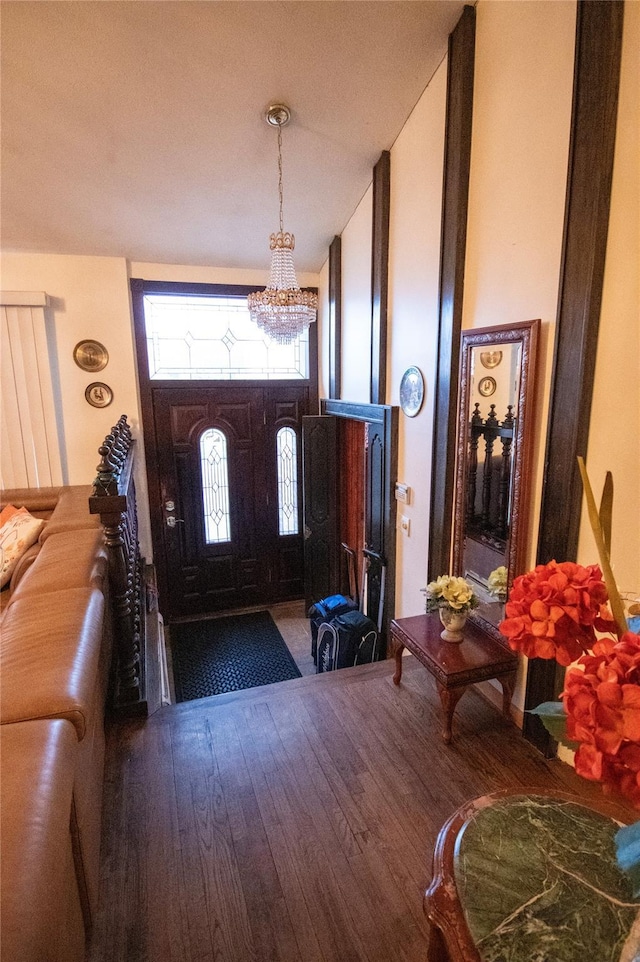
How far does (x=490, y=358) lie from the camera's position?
2.22 metres

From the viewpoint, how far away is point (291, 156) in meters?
2.86

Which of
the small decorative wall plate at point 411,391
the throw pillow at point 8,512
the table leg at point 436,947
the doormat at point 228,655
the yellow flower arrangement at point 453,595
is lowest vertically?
the doormat at point 228,655

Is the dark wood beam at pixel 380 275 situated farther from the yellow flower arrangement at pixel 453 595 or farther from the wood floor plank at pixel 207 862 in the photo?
the wood floor plank at pixel 207 862

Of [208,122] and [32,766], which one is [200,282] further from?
[32,766]

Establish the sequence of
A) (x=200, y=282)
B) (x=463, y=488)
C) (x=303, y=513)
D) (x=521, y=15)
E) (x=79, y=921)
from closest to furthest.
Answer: (x=79, y=921)
(x=521, y=15)
(x=463, y=488)
(x=200, y=282)
(x=303, y=513)

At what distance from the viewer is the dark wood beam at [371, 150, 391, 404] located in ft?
10.0

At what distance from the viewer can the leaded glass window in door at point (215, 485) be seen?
4.37 meters

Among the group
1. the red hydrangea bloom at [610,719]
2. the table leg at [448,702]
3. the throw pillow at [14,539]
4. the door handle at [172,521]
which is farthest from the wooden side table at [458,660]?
the door handle at [172,521]

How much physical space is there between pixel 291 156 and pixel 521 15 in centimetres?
140

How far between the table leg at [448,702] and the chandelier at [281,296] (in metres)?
2.02

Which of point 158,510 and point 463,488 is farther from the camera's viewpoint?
point 158,510

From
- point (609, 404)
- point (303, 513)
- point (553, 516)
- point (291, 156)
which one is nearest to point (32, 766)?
point (553, 516)

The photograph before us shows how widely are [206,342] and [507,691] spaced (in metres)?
3.57

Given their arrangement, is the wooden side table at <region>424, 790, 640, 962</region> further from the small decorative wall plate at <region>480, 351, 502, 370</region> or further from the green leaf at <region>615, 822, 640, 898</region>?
the small decorative wall plate at <region>480, 351, 502, 370</region>
